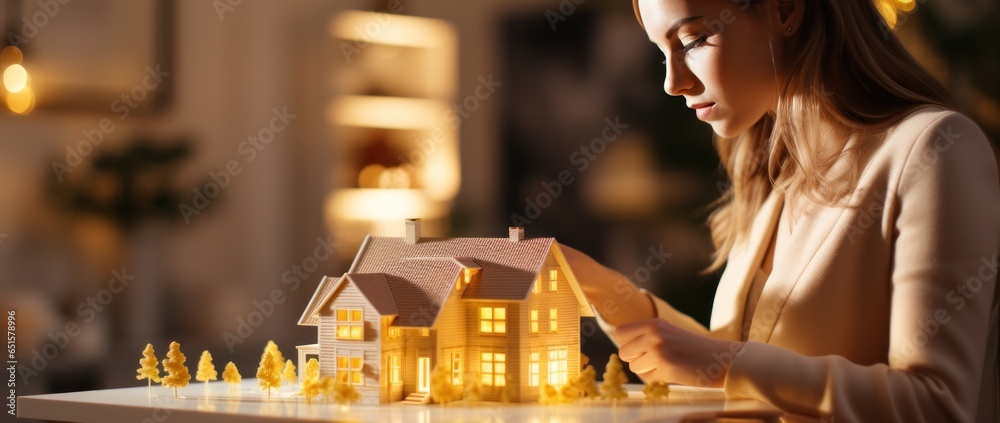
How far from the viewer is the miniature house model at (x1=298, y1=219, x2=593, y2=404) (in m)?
1.45

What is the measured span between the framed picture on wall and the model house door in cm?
194

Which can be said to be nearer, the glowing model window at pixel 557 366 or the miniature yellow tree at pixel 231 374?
the glowing model window at pixel 557 366

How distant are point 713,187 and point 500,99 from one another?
2.94 ft

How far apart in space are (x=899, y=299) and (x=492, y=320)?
0.55 meters

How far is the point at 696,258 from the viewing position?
3.29 metres

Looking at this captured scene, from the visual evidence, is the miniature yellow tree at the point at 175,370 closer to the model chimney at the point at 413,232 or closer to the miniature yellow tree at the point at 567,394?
the model chimney at the point at 413,232

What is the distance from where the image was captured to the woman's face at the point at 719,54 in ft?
4.78

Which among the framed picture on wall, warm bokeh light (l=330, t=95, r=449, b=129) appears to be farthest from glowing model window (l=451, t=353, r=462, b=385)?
warm bokeh light (l=330, t=95, r=449, b=129)

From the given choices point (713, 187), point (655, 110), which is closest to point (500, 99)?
point (655, 110)

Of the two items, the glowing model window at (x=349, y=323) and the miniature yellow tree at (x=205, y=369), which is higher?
the glowing model window at (x=349, y=323)

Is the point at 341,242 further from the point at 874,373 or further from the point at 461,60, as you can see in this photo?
the point at 874,373

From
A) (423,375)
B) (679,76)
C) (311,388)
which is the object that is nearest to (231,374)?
Answer: (311,388)

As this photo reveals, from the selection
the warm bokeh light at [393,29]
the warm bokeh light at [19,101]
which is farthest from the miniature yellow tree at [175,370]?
the warm bokeh light at [393,29]

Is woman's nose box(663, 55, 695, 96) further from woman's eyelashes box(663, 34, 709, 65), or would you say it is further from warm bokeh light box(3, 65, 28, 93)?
warm bokeh light box(3, 65, 28, 93)
